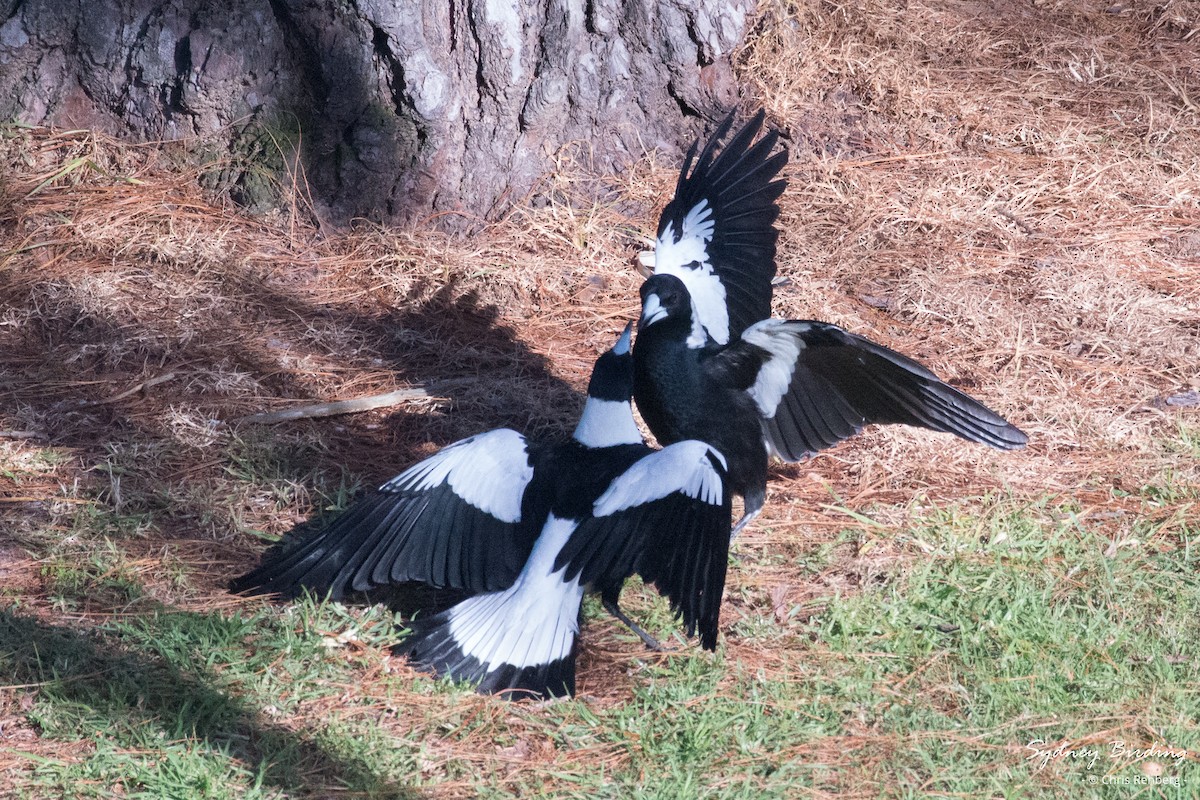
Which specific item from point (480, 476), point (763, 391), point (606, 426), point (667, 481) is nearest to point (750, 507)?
point (763, 391)

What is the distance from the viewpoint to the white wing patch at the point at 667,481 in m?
2.77

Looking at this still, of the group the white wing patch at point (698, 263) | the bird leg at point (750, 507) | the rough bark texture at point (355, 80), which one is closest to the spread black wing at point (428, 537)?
the bird leg at point (750, 507)

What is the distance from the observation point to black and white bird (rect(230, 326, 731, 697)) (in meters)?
2.73

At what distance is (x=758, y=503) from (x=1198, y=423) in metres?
1.64

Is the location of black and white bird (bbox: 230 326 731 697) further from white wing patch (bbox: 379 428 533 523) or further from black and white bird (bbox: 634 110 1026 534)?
black and white bird (bbox: 634 110 1026 534)

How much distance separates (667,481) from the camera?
110 inches

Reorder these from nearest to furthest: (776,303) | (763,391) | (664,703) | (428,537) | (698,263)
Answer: (664,703), (428,537), (763,391), (698,263), (776,303)

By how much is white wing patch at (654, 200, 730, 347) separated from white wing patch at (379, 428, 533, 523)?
1.09 meters

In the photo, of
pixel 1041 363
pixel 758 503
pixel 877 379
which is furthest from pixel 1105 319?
pixel 758 503

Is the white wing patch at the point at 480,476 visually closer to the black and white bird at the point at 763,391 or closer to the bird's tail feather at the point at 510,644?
the bird's tail feather at the point at 510,644

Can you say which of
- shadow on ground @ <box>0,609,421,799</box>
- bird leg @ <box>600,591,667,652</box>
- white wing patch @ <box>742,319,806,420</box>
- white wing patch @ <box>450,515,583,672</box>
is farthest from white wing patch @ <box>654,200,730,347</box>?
shadow on ground @ <box>0,609,421,799</box>

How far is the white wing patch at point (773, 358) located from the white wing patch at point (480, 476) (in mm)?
826

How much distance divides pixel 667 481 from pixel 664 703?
53 centimetres

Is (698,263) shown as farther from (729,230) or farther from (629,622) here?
(629,622)
